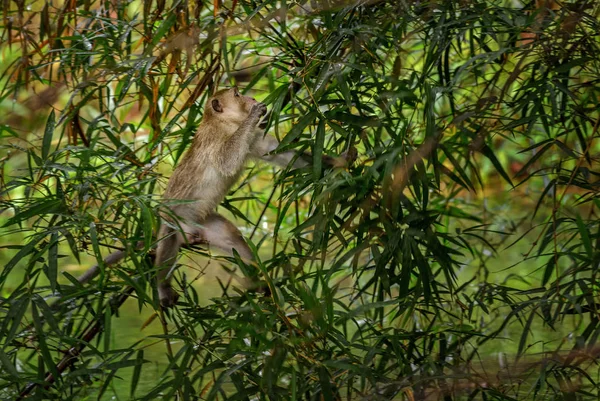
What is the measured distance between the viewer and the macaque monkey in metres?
3.63

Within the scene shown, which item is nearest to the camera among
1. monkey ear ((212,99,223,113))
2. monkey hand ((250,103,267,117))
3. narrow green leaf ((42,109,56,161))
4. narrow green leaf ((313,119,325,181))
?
narrow green leaf ((313,119,325,181))

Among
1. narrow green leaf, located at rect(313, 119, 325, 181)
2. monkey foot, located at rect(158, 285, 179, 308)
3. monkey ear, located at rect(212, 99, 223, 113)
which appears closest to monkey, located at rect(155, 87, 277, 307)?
monkey ear, located at rect(212, 99, 223, 113)

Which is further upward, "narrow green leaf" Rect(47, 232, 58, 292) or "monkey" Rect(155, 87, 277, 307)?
"monkey" Rect(155, 87, 277, 307)

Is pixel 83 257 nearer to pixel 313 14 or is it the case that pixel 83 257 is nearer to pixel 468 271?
pixel 468 271

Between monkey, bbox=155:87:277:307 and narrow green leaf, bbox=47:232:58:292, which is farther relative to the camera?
monkey, bbox=155:87:277:307

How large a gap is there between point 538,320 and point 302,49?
2755 millimetres

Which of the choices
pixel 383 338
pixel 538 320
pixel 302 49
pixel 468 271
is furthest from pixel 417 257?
pixel 468 271

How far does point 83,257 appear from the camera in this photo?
6.73m

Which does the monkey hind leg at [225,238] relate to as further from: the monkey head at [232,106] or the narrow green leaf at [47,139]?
the narrow green leaf at [47,139]

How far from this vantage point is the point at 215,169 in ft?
12.2

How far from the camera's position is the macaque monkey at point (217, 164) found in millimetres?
3635

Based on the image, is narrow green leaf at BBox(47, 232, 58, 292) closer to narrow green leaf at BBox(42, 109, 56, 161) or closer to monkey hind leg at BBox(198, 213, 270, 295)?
narrow green leaf at BBox(42, 109, 56, 161)

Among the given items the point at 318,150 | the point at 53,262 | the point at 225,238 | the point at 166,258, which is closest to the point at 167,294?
the point at 166,258

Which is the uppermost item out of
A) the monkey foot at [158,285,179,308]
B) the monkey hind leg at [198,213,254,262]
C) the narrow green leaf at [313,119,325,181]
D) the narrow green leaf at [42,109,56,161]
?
the narrow green leaf at [42,109,56,161]
